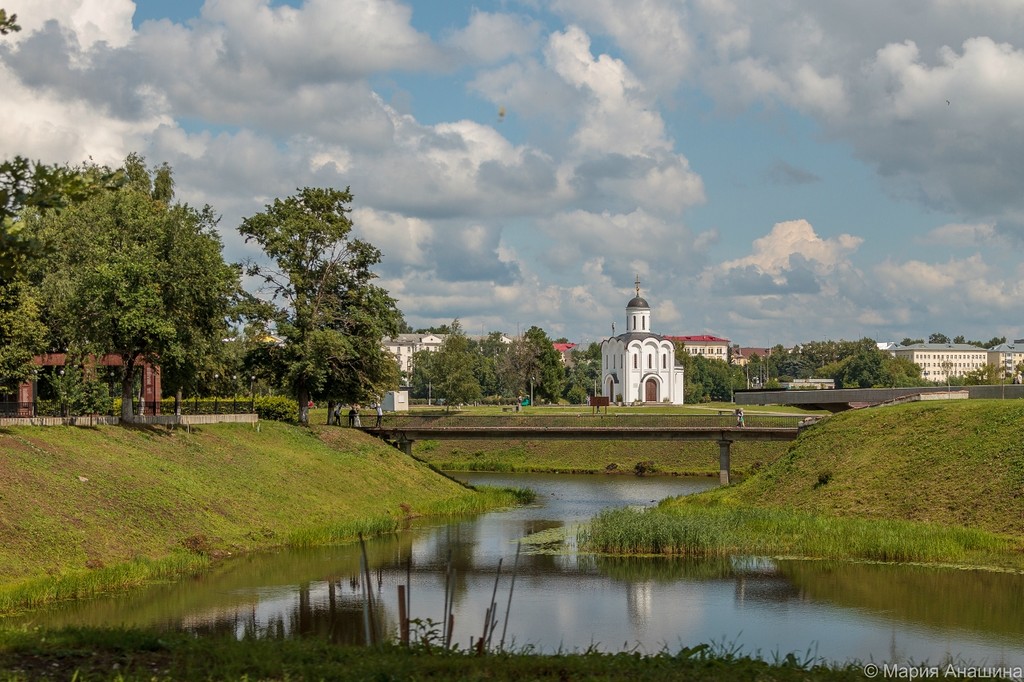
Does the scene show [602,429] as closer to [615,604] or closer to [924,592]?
[924,592]

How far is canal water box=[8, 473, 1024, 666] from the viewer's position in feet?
86.7

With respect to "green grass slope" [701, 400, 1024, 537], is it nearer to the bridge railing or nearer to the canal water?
the canal water

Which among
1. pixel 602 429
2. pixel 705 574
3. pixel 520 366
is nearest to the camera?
pixel 705 574

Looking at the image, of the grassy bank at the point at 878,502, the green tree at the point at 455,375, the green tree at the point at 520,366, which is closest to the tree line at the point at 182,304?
the grassy bank at the point at 878,502

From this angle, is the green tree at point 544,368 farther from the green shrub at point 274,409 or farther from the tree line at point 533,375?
the green shrub at point 274,409

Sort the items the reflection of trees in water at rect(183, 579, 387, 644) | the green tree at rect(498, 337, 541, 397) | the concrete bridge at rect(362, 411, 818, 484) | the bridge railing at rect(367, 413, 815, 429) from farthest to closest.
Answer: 1. the green tree at rect(498, 337, 541, 397)
2. the bridge railing at rect(367, 413, 815, 429)
3. the concrete bridge at rect(362, 411, 818, 484)
4. the reflection of trees in water at rect(183, 579, 387, 644)

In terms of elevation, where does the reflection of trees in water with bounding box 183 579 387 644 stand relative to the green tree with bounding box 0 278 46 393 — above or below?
below

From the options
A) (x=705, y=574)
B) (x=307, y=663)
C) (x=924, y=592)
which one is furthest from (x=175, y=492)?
(x=924, y=592)

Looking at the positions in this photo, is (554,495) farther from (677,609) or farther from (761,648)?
(761,648)

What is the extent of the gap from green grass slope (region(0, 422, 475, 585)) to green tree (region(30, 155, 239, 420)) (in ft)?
14.2

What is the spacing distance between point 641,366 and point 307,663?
124m

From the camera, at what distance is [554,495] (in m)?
68.1

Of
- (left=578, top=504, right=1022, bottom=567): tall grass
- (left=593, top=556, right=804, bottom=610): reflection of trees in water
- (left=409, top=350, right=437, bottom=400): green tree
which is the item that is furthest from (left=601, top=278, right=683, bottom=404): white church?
(left=593, top=556, right=804, bottom=610): reflection of trees in water

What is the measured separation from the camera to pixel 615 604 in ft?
104
